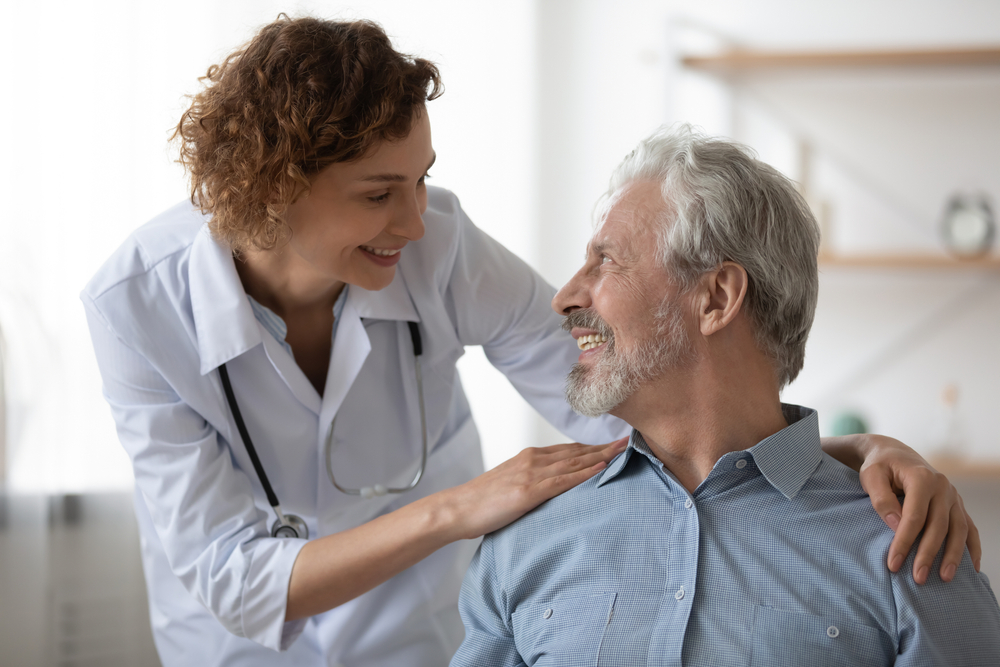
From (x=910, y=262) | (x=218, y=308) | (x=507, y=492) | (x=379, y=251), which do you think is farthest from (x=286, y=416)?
(x=910, y=262)

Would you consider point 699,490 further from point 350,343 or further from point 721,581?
point 350,343

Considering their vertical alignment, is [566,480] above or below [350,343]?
below

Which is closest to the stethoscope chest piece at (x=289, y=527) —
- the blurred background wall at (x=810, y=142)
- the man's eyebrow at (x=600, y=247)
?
the man's eyebrow at (x=600, y=247)

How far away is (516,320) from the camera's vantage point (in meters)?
1.50

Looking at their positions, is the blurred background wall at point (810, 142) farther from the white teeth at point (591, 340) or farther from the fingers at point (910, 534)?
the fingers at point (910, 534)

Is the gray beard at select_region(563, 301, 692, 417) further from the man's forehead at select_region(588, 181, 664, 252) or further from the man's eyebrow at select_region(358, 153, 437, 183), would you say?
the man's eyebrow at select_region(358, 153, 437, 183)

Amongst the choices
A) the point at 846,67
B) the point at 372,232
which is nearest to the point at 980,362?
the point at 846,67

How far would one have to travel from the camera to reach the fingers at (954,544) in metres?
1.01

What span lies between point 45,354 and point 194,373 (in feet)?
3.01

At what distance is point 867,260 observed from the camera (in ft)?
9.02

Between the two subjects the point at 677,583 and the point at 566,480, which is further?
the point at 566,480

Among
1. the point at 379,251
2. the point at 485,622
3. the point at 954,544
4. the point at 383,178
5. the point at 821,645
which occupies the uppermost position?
the point at 383,178

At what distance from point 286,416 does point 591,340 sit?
1.83 feet

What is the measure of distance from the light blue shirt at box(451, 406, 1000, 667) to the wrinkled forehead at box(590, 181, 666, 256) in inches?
12.2
